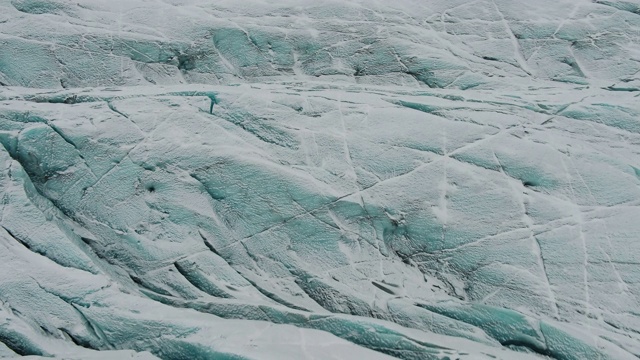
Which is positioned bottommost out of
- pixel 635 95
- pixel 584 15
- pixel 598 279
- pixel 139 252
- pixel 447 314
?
pixel 139 252

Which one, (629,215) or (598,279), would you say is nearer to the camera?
(598,279)

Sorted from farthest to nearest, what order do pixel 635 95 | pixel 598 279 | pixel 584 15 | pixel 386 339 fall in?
1. pixel 584 15
2. pixel 635 95
3. pixel 598 279
4. pixel 386 339

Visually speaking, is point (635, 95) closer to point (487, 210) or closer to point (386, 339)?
point (487, 210)

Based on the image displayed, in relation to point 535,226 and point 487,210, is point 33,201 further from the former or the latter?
point 535,226

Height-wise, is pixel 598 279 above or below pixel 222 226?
above

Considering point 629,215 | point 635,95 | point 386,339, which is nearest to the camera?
point 386,339

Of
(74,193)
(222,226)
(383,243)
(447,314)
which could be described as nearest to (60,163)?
(74,193)
